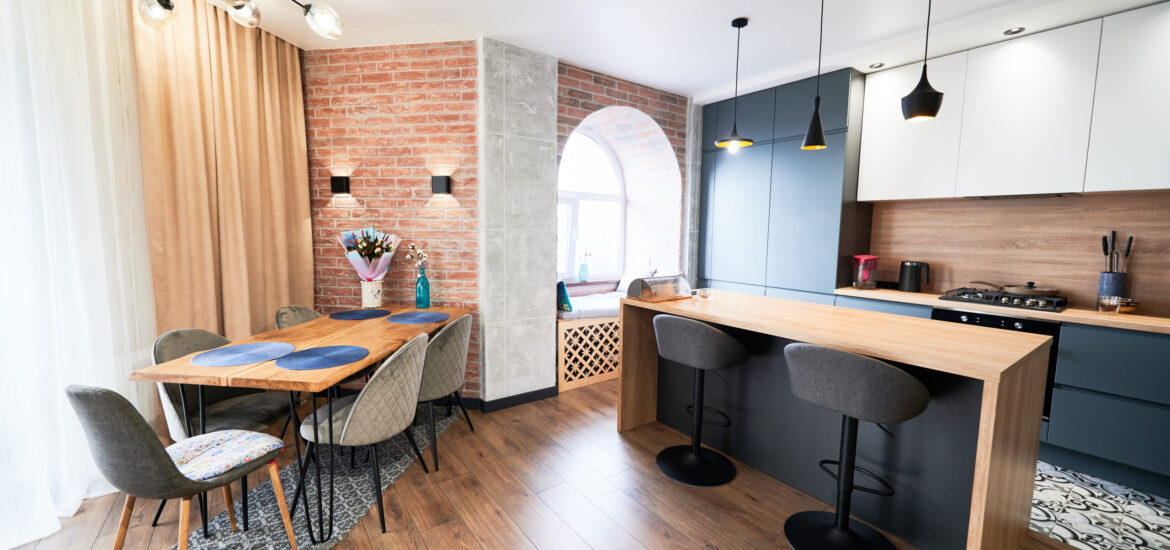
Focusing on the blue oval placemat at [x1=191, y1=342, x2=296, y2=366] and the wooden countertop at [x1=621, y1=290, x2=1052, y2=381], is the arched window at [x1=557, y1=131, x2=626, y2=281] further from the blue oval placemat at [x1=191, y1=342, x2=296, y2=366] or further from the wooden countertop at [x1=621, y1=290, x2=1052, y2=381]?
the blue oval placemat at [x1=191, y1=342, x2=296, y2=366]

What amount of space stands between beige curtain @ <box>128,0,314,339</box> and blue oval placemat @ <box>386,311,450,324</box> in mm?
933

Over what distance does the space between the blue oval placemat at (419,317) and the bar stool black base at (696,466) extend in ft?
5.23

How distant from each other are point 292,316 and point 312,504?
124cm

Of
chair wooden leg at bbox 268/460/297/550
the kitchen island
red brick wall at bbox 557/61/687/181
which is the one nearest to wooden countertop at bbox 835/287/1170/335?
the kitchen island

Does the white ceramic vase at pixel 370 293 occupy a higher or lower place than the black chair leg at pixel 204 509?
higher

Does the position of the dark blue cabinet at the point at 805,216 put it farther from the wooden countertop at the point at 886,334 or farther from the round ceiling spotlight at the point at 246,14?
the round ceiling spotlight at the point at 246,14

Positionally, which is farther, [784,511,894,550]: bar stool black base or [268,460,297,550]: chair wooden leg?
[784,511,894,550]: bar stool black base

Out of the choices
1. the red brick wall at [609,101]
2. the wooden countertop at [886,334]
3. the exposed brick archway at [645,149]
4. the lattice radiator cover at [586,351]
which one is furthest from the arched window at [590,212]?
the wooden countertop at [886,334]

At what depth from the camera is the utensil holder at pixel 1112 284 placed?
261cm

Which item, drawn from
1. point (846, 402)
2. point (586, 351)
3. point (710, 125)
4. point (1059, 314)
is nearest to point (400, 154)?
point (586, 351)

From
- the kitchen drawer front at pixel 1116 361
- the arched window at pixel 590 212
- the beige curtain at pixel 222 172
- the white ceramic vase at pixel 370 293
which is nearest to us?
the kitchen drawer front at pixel 1116 361

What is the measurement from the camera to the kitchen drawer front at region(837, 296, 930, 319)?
10.2ft

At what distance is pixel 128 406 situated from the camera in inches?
55.6

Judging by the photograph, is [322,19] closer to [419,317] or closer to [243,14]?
[243,14]
